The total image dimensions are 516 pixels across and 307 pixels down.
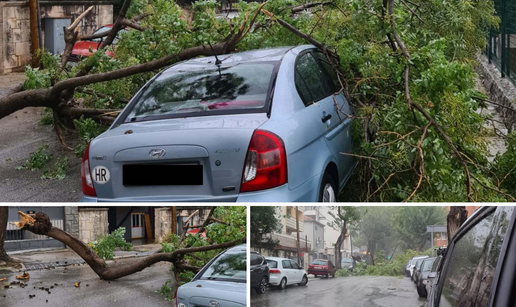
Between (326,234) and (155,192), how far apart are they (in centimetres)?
165

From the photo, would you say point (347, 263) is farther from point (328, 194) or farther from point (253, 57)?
point (253, 57)

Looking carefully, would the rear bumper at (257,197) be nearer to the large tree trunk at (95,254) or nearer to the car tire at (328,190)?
the car tire at (328,190)

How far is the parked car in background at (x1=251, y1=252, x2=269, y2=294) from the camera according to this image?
3359mm

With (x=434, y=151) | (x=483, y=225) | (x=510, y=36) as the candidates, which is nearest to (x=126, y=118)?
(x=434, y=151)

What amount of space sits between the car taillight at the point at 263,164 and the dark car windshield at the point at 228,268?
94 cm

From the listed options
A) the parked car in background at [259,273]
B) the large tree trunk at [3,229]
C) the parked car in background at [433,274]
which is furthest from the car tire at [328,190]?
the large tree trunk at [3,229]

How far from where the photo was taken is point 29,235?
354 centimetres

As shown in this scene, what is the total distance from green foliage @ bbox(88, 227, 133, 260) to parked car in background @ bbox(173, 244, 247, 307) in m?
0.38

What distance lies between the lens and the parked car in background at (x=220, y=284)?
3.46 meters

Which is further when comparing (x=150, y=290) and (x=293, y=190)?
(x=293, y=190)

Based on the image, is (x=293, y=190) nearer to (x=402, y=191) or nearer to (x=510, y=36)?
(x=402, y=191)

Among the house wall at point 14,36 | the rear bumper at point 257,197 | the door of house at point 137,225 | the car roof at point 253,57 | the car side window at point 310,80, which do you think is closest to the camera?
the door of house at point 137,225

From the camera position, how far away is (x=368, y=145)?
5902 mm

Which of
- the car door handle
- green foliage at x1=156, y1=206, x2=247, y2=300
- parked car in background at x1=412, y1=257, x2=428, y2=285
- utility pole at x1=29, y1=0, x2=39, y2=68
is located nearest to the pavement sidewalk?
green foliage at x1=156, y1=206, x2=247, y2=300
